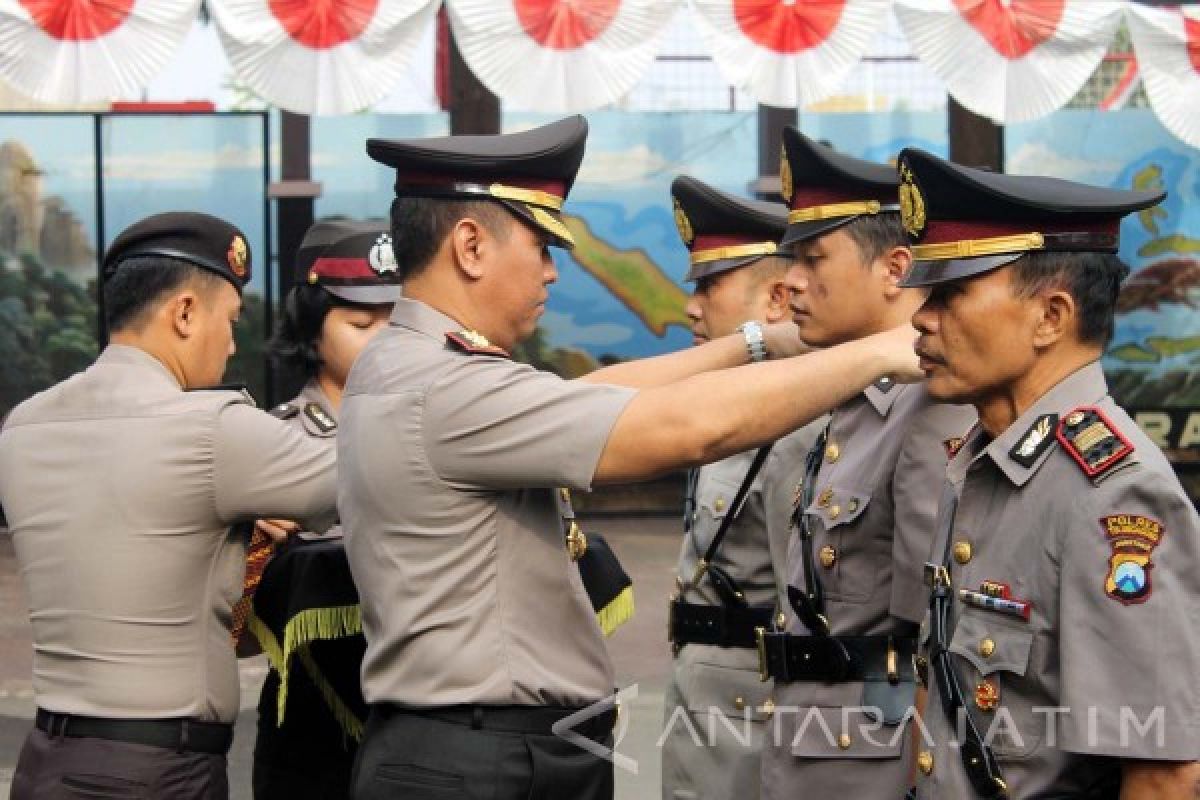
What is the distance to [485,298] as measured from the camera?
3314 mm

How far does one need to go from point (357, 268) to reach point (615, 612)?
1.36m

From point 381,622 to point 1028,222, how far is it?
1.30 meters

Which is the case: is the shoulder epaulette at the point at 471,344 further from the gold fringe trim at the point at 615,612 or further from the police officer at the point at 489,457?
the gold fringe trim at the point at 615,612

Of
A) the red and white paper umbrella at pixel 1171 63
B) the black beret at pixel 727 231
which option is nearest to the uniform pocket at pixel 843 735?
the black beret at pixel 727 231

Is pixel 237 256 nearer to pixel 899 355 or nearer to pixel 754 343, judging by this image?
pixel 754 343

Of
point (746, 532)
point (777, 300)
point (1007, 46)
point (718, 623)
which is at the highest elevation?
point (1007, 46)

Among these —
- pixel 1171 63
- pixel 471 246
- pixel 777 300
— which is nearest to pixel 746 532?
pixel 777 300

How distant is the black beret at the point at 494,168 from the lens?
3283 mm

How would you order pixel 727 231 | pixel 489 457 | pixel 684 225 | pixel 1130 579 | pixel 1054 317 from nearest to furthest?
pixel 1130 579, pixel 1054 317, pixel 489 457, pixel 727 231, pixel 684 225

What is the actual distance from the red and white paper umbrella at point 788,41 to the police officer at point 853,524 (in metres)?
5.00

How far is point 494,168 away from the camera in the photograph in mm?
3287

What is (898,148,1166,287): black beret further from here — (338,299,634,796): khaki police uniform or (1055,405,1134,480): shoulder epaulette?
(338,299,634,796): khaki police uniform

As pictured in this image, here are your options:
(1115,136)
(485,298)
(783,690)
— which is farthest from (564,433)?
(1115,136)

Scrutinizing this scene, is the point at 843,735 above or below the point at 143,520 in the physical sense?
below
